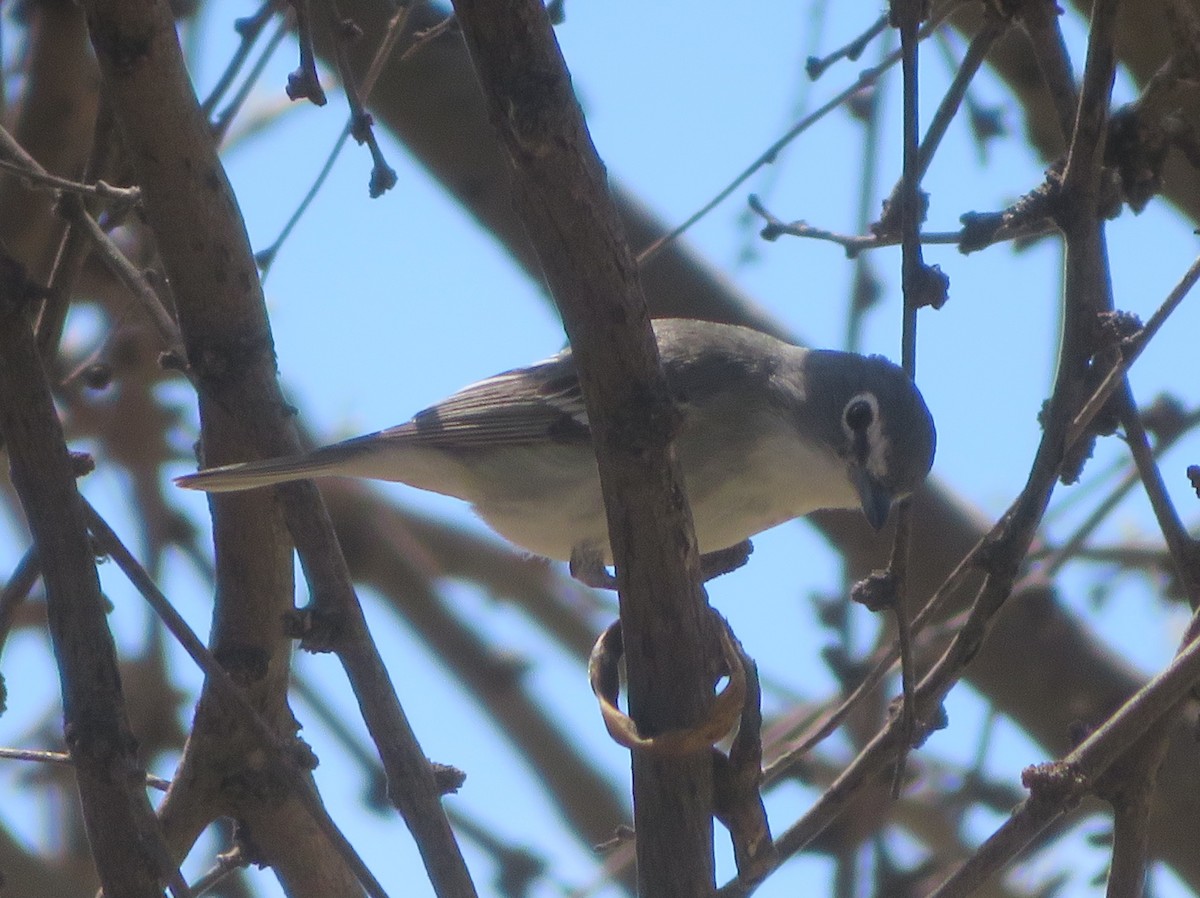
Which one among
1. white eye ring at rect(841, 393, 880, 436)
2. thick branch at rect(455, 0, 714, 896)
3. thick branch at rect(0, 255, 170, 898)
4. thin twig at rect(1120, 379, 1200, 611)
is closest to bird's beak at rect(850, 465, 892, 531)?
white eye ring at rect(841, 393, 880, 436)

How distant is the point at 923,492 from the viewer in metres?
4.48

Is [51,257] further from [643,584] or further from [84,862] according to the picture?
[643,584]

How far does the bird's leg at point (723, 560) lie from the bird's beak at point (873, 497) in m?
0.36

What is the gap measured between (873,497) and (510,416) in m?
1.01

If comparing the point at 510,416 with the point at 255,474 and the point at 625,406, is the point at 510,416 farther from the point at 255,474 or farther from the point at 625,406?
the point at 625,406

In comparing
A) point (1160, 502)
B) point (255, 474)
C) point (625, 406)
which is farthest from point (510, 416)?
point (1160, 502)

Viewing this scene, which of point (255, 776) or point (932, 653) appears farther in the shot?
point (932, 653)

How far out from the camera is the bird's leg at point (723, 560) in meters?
3.90

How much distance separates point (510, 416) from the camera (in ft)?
13.2

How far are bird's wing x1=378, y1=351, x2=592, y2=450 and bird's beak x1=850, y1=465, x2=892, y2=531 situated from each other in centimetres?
71

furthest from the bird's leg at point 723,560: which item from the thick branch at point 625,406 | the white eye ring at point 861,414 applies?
the thick branch at point 625,406

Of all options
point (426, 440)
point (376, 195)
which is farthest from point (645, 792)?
point (426, 440)

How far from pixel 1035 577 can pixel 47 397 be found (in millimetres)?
2669

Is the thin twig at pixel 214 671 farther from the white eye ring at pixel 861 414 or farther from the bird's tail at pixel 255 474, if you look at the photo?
the white eye ring at pixel 861 414
